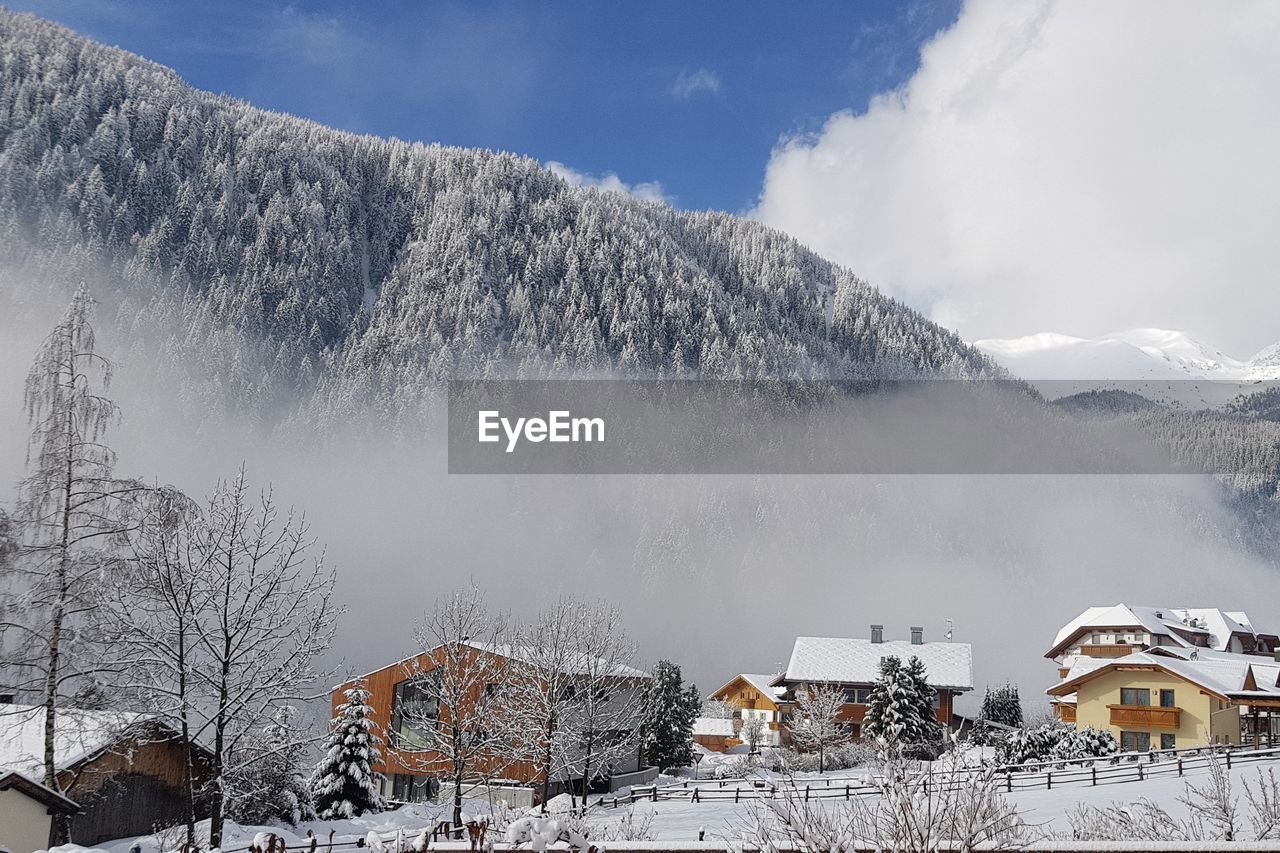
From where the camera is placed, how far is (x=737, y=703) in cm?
7694

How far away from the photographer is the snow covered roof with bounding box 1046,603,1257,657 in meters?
75.1

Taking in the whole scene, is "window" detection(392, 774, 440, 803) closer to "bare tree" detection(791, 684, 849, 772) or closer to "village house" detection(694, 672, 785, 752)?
"bare tree" detection(791, 684, 849, 772)

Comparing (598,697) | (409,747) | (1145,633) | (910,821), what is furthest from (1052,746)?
(910,821)

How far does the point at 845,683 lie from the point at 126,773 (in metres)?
50.0

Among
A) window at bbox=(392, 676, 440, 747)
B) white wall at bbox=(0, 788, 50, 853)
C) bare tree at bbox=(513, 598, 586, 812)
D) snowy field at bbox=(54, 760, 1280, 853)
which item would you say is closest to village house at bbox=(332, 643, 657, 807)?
window at bbox=(392, 676, 440, 747)

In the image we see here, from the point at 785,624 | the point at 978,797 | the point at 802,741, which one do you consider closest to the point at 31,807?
the point at 978,797

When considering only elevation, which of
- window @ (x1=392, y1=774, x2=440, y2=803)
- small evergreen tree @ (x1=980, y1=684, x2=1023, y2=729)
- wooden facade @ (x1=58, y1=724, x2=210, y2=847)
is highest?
wooden facade @ (x1=58, y1=724, x2=210, y2=847)

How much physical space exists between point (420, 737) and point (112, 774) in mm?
19704

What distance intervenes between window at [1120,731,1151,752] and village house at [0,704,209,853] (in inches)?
1805

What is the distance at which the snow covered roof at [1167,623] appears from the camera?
7506cm

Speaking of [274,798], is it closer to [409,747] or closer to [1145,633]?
[409,747]

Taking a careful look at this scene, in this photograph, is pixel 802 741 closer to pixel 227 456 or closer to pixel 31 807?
pixel 31 807

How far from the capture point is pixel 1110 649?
2965 inches

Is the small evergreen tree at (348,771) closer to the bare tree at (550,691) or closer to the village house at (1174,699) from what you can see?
the bare tree at (550,691)
